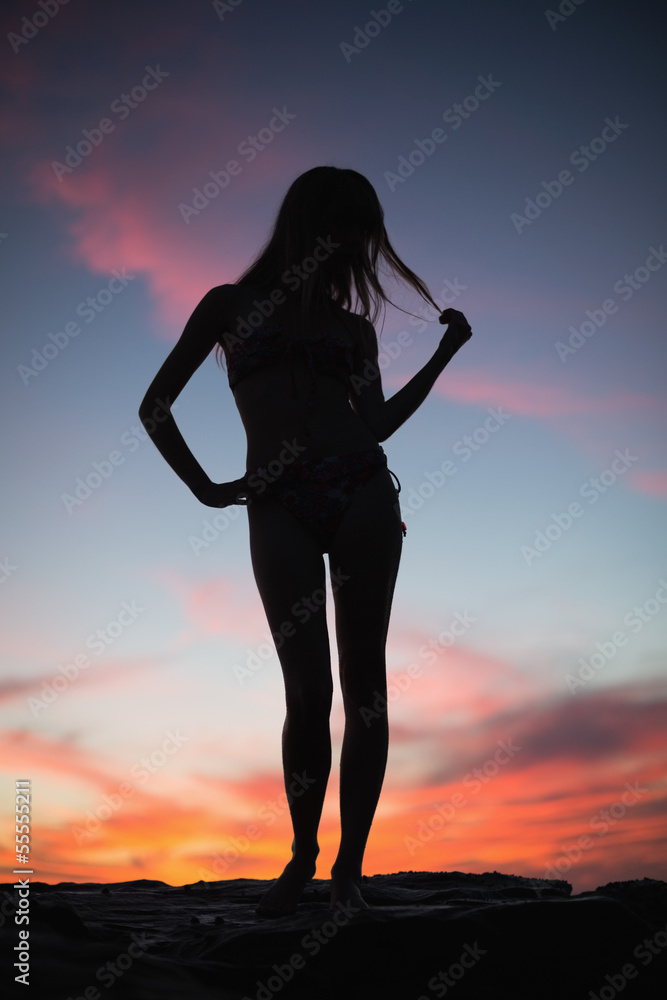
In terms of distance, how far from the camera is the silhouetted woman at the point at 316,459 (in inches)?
133

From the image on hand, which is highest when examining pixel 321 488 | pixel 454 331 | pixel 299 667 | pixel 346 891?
pixel 454 331

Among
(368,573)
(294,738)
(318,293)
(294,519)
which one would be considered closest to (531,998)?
(294,738)

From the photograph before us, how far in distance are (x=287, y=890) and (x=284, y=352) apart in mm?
2235

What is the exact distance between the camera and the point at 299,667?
11.0 ft

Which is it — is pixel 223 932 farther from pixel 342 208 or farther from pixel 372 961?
pixel 342 208

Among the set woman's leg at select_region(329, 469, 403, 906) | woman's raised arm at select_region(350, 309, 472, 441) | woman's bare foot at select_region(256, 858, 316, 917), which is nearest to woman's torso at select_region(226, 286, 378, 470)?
woman's raised arm at select_region(350, 309, 472, 441)

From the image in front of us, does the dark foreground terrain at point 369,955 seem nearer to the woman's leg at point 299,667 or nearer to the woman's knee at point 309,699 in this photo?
the woman's leg at point 299,667

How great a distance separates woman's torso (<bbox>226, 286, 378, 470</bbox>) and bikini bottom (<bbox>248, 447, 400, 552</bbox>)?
2.7 inches

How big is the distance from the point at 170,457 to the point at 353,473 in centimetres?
86

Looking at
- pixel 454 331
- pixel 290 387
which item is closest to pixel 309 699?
pixel 290 387

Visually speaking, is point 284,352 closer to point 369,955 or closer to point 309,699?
point 309,699

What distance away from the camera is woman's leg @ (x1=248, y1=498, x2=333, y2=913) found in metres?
3.34

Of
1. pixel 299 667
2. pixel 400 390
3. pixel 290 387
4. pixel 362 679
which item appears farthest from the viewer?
pixel 400 390

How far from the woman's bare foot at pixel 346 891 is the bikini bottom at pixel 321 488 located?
129 cm
